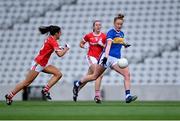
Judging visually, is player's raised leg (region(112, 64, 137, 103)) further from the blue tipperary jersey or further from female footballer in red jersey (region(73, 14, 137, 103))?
the blue tipperary jersey

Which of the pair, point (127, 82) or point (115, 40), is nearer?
point (127, 82)

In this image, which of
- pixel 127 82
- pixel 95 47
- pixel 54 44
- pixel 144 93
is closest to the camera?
pixel 127 82

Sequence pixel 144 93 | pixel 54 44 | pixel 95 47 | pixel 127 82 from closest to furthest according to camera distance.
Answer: pixel 127 82, pixel 54 44, pixel 95 47, pixel 144 93

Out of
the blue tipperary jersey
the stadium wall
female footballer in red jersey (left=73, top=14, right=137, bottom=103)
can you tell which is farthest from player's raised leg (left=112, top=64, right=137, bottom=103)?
the stadium wall

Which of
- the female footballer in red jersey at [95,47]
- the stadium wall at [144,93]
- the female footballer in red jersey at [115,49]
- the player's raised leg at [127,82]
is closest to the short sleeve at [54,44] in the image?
the female footballer in red jersey at [115,49]

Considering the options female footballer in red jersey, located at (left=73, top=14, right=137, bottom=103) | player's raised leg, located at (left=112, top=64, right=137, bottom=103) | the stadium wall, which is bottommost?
the stadium wall

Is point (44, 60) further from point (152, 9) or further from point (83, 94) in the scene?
point (152, 9)

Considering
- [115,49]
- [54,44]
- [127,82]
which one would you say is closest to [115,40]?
[115,49]

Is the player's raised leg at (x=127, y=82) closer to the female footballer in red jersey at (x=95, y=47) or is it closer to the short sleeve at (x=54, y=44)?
the short sleeve at (x=54, y=44)

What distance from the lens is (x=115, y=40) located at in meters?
13.5

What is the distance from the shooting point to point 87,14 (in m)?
23.9

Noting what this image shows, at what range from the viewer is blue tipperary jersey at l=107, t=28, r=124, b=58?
529 inches

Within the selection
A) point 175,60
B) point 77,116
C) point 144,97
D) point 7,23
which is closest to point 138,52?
point 175,60

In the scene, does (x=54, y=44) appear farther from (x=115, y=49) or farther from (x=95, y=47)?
(x=95, y=47)
